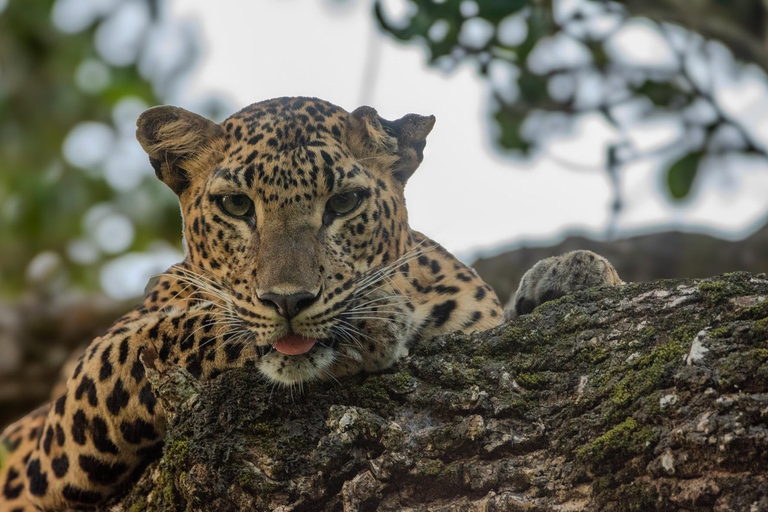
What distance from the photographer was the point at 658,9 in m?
10.0

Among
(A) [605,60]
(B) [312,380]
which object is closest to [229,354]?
(B) [312,380]

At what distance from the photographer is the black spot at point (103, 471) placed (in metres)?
6.17

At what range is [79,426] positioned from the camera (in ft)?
21.0

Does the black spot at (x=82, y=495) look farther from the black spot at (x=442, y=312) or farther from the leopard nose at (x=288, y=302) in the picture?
the black spot at (x=442, y=312)

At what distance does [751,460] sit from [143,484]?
3.62 m

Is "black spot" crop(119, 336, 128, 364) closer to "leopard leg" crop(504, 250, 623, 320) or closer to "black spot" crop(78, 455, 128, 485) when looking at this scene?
"black spot" crop(78, 455, 128, 485)

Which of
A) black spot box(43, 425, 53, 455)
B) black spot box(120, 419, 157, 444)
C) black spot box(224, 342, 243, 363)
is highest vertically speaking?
black spot box(224, 342, 243, 363)

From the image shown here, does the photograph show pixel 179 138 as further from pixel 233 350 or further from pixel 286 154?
pixel 233 350

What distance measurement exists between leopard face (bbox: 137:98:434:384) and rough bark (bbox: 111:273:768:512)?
296 millimetres

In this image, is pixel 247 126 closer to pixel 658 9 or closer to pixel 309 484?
pixel 309 484

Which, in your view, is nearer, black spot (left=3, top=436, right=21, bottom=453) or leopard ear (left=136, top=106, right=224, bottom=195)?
leopard ear (left=136, top=106, right=224, bottom=195)

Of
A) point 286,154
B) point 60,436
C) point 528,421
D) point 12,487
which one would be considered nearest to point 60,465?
point 60,436

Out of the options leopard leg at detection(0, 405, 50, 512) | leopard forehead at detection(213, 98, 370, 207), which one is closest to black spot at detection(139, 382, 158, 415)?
leopard forehead at detection(213, 98, 370, 207)

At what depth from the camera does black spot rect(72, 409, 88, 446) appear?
6.34m
